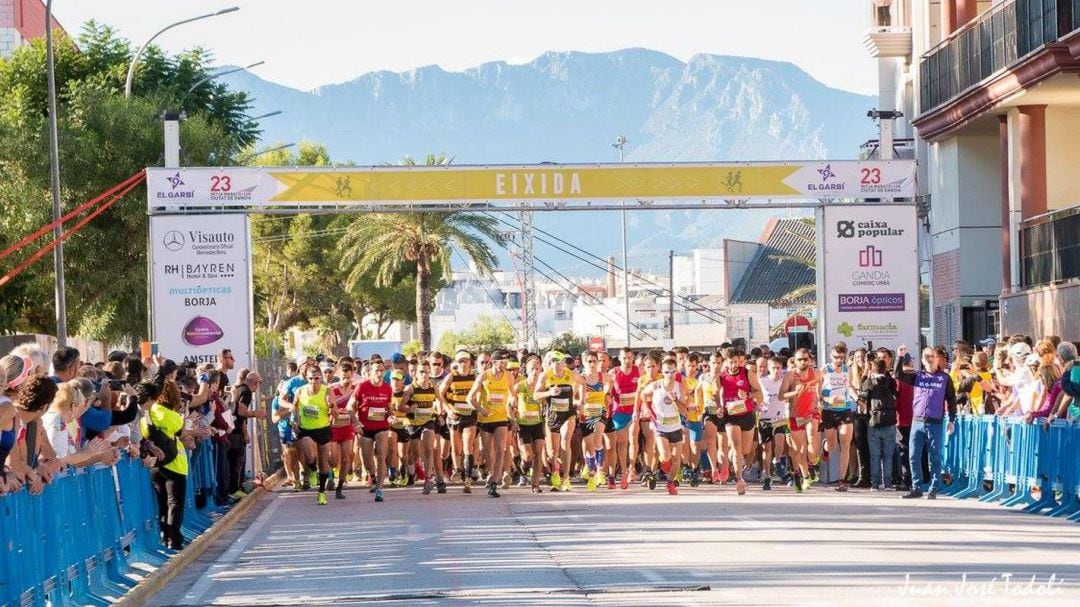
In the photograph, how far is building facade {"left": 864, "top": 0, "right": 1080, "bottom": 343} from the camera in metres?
29.8

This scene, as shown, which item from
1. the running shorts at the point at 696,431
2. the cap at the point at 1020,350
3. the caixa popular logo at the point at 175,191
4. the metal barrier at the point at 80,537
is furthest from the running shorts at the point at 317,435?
the cap at the point at 1020,350

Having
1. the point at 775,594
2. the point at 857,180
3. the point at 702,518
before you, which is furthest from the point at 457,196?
the point at 775,594

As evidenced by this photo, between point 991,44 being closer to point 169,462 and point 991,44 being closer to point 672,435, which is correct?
point 672,435

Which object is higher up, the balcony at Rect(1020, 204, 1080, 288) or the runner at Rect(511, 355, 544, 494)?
the balcony at Rect(1020, 204, 1080, 288)

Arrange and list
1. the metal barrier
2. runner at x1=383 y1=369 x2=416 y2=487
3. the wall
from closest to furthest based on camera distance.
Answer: the metal barrier < runner at x1=383 y1=369 x2=416 y2=487 < the wall

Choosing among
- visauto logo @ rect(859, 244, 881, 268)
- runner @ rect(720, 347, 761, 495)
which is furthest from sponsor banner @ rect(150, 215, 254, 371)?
visauto logo @ rect(859, 244, 881, 268)

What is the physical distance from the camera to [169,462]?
17.3 metres

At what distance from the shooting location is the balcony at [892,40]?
5241cm

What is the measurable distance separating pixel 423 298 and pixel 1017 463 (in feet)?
138

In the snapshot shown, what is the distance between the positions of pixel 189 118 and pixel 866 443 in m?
25.3

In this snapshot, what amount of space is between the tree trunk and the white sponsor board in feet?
112

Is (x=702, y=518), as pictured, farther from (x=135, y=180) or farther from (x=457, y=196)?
(x=135, y=180)

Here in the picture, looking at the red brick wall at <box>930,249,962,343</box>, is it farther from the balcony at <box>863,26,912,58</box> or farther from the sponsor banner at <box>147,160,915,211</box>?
the balcony at <box>863,26,912,58</box>

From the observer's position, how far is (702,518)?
19688 mm
